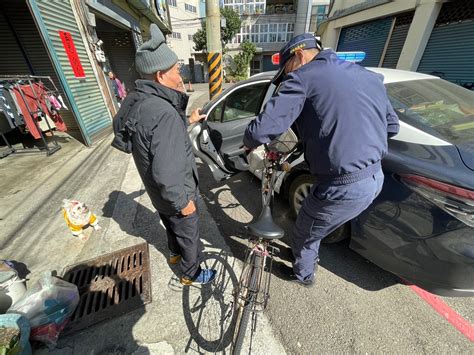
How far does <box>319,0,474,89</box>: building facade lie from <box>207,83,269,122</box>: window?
23.6ft

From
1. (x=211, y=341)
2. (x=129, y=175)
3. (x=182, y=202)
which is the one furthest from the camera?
(x=129, y=175)

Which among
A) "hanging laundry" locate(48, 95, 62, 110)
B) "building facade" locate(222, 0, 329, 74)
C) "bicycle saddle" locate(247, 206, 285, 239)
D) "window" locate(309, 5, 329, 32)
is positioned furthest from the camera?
"building facade" locate(222, 0, 329, 74)

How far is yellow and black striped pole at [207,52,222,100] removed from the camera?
A: 16.9 ft

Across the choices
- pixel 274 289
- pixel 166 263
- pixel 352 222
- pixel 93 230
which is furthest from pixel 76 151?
pixel 352 222

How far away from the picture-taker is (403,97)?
6.72 feet

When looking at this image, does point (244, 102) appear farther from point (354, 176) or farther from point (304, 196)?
point (354, 176)

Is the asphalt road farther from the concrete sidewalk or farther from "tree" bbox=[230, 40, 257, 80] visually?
"tree" bbox=[230, 40, 257, 80]

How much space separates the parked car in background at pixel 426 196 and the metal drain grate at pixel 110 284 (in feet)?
6.51

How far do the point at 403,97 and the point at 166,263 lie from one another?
9.37 feet

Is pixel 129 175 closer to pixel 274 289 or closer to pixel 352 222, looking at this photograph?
pixel 274 289

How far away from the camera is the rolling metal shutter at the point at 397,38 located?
→ 313 inches

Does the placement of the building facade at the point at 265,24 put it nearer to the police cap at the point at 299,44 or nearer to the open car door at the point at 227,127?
the open car door at the point at 227,127

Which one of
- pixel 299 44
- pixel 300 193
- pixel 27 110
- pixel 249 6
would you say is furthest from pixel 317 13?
pixel 299 44

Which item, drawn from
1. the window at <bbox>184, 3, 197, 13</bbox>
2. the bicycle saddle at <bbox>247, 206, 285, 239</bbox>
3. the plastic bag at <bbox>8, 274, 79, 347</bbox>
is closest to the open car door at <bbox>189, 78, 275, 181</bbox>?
the bicycle saddle at <bbox>247, 206, 285, 239</bbox>
